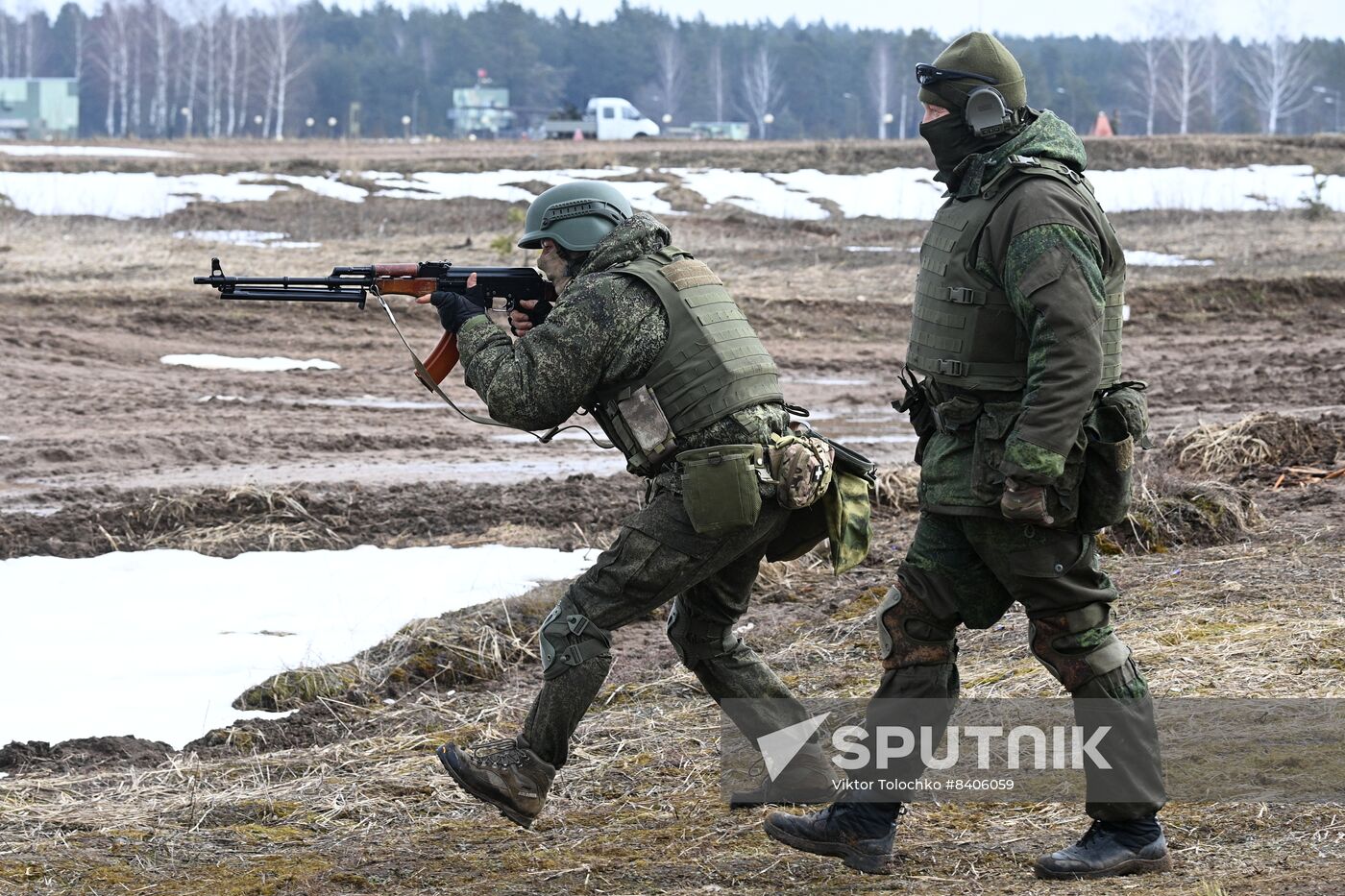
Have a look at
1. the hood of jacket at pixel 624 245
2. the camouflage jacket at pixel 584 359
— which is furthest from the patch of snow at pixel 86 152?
the camouflage jacket at pixel 584 359

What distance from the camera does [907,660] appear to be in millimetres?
3988

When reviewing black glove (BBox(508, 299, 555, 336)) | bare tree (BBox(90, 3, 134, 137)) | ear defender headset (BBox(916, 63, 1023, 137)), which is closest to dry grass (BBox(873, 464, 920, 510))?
black glove (BBox(508, 299, 555, 336))

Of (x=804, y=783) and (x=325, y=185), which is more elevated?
(x=325, y=185)

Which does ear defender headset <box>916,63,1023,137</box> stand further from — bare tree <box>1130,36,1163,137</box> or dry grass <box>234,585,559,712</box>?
bare tree <box>1130,36,1163,137</box>

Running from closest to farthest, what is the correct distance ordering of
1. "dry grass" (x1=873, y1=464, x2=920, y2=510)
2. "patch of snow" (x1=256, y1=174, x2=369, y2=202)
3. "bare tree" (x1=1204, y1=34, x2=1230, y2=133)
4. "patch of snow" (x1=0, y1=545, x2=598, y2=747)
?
"patch of snow" (x1=0, y1=545, x2=598, y2=747)
"dry grass" (x1=873, y1=464, x2=920, y2=510)
"patch of snow" (x1=256, y1=174, x2=369, y2=202)
"bare tree" (x1=1204, y1=34, x2=1230, y2=133)

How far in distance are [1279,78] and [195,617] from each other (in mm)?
77931

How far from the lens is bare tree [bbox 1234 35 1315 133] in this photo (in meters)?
75.3

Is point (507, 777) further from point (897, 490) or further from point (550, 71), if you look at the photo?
point (550, 71)

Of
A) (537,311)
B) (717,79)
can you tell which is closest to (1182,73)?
(717,79)

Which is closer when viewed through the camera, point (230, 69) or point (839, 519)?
point (839, 519)

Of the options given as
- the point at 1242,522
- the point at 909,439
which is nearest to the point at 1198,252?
the point at 909,439

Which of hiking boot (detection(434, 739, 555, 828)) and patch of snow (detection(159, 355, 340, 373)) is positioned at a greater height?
patch of snow (detection(159, 355, 340, 373))

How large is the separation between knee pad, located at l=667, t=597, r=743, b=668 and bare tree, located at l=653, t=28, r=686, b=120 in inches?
3607

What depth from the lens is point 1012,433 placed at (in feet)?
12.2
